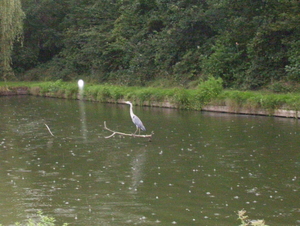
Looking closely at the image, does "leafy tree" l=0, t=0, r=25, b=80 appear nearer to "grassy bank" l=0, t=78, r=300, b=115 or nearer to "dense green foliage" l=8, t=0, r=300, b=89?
"grassy bank" l=0, t=78, r=300, b=115

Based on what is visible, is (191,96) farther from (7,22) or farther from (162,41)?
(7,22)

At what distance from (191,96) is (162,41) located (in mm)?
9038

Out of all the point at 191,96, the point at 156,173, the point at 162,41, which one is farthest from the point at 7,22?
the point at 156,173

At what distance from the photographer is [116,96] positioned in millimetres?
30906

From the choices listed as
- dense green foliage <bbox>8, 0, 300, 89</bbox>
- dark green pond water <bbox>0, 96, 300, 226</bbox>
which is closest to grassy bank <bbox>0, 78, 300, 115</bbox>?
dark green pond water <bbox>0, 96, 300, 226</bbox>

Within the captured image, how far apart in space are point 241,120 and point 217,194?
11.4 metres

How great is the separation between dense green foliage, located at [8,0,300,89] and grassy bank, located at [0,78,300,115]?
8.03ft

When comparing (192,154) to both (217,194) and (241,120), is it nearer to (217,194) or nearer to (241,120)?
(217,194)

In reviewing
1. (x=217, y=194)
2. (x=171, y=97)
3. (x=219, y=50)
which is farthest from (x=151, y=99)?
(x=217, y=194)

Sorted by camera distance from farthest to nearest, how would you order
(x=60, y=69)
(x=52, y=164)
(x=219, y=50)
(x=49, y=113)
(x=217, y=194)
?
(x=60, y=69), (x=219, y=50), (x=49, y=113), (x=52, y=164), (x=217, y=194)

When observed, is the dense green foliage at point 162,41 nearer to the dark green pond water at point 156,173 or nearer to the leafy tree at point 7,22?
the dark green pond water at point 156,173

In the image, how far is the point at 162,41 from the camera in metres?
34.1

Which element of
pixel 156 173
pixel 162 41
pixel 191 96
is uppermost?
pixel 162 41

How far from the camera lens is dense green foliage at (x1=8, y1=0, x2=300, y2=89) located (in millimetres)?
26734
